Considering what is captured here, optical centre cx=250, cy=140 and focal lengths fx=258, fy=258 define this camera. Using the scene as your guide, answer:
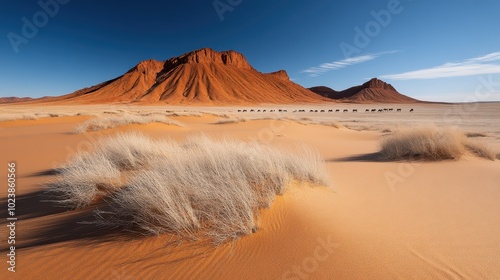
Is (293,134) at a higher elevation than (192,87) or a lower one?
lower

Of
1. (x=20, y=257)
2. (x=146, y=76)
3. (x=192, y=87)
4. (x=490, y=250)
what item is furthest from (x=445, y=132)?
(x=146, y=76)

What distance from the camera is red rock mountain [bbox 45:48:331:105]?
11619cm

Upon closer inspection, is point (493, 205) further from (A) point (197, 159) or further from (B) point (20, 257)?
(B) point (20, 257)

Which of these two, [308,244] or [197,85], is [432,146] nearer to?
[308,244]

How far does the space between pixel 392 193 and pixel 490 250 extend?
1973 mm

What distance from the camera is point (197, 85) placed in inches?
4902

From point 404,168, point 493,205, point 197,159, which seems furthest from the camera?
point 404,168

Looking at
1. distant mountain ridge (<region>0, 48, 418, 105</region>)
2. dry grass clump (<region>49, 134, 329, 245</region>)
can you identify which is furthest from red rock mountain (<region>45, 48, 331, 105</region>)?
dry grass clump (<region>49, 134, 329, 245</region>)

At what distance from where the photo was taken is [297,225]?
9.09ft

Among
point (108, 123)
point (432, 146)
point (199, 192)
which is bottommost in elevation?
point (432, 146)

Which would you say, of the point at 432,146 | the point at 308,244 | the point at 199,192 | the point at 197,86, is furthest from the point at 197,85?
the point at 308,244

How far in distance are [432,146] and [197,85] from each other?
12417cm

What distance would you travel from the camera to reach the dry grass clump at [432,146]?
6977 mm

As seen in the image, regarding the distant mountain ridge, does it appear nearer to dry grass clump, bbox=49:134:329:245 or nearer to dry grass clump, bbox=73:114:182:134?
dry grass clump, bbox=73:114:182:134
